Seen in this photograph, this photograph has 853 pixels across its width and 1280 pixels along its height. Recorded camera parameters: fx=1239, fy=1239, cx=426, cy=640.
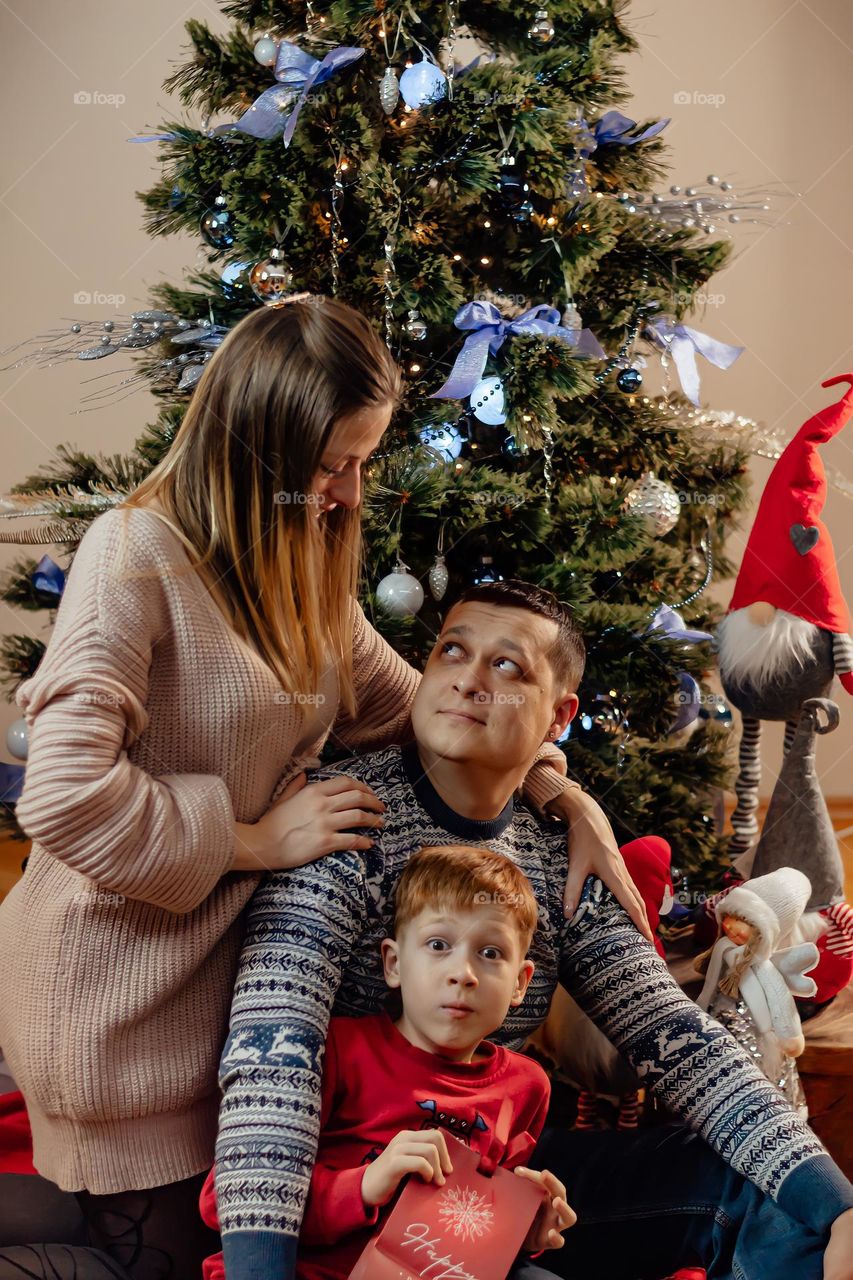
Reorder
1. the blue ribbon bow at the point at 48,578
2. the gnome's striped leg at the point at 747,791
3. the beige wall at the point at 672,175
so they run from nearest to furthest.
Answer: the blue ribbon bow at the point at 48,578
the gnome's striped leg at the point at 747,791
the beige wall at the point at 672,175

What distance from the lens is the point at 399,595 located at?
5.67 feet

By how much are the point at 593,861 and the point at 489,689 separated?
28cm

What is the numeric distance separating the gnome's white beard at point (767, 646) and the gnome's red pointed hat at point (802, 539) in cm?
3

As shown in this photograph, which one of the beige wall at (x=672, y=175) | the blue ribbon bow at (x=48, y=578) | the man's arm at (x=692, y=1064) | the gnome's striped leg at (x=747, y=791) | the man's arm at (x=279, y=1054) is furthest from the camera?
the beige wall at (x=672, y=175)

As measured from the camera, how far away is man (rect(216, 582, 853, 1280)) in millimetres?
1215

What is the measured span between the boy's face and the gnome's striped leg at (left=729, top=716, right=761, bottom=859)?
3.62 ft

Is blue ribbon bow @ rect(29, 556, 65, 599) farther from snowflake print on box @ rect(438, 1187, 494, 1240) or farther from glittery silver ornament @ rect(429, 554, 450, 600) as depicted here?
snowflake print on box @ rect(438, 1187, 494, 1240)

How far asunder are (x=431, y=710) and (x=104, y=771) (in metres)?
0.40

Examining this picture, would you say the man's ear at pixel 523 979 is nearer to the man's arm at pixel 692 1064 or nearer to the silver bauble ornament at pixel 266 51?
the man's arm at pixel 692 1064

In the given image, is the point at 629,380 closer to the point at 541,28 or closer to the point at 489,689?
the point at 541,28

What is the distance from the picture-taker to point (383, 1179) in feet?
3.87

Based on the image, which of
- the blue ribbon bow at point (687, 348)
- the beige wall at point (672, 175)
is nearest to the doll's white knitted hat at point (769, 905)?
the blue ribbon bow at point (687, 348)

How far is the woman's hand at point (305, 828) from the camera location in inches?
51.8

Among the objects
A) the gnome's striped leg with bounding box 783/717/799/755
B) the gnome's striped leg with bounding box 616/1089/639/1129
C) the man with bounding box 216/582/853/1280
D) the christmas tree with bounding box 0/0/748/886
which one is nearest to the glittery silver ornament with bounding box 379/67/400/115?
the christmas tree with bounding box 0/0/748/886
